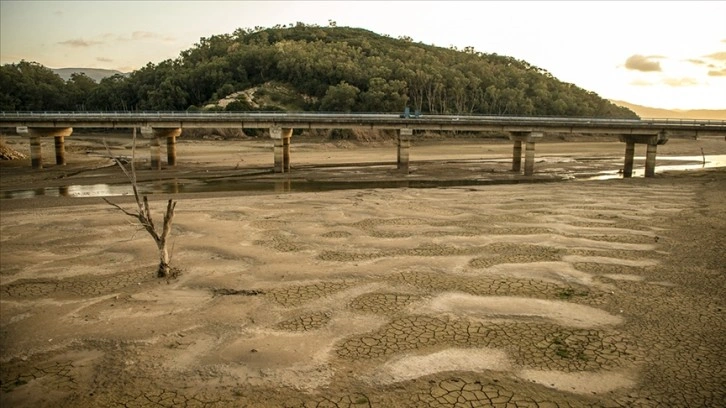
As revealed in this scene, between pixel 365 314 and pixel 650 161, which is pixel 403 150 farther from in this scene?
pixel 365 314

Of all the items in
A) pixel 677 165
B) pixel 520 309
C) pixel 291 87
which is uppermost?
pixel 291 87

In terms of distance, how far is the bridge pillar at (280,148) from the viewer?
5135 centimetres

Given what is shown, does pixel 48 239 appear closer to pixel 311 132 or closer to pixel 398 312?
pixel 398 312

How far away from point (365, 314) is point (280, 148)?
4074 centimetres

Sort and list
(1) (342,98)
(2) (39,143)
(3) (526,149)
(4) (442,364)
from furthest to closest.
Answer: (1) (342,98)
(3) (526,149)
(2) (39,143)
(4) (442,364)

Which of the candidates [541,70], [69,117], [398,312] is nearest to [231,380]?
[398,312]

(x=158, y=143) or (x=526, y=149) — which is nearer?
(x=526, y=149)

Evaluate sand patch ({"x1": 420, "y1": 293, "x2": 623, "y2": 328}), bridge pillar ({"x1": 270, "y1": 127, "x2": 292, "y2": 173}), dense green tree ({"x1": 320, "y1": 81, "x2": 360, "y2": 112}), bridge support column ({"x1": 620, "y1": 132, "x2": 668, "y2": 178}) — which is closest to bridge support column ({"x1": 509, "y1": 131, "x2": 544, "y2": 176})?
bridge support column ({"x1": 620, "y1": 132, "x2": 668, "y2": 178})

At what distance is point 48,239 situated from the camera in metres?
20.8

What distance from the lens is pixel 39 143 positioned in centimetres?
A: 5228

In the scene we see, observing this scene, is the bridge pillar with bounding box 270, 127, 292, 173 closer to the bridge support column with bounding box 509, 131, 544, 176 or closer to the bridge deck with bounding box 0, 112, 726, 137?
the bridge deck with bounding box 0, 112, 726, 137

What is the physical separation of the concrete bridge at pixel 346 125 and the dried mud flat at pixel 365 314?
2955 cm

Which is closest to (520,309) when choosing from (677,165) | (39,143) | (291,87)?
(39,143)

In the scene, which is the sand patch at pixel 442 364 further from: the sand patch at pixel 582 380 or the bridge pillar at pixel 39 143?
the bridge pillar at pixel 39 143
